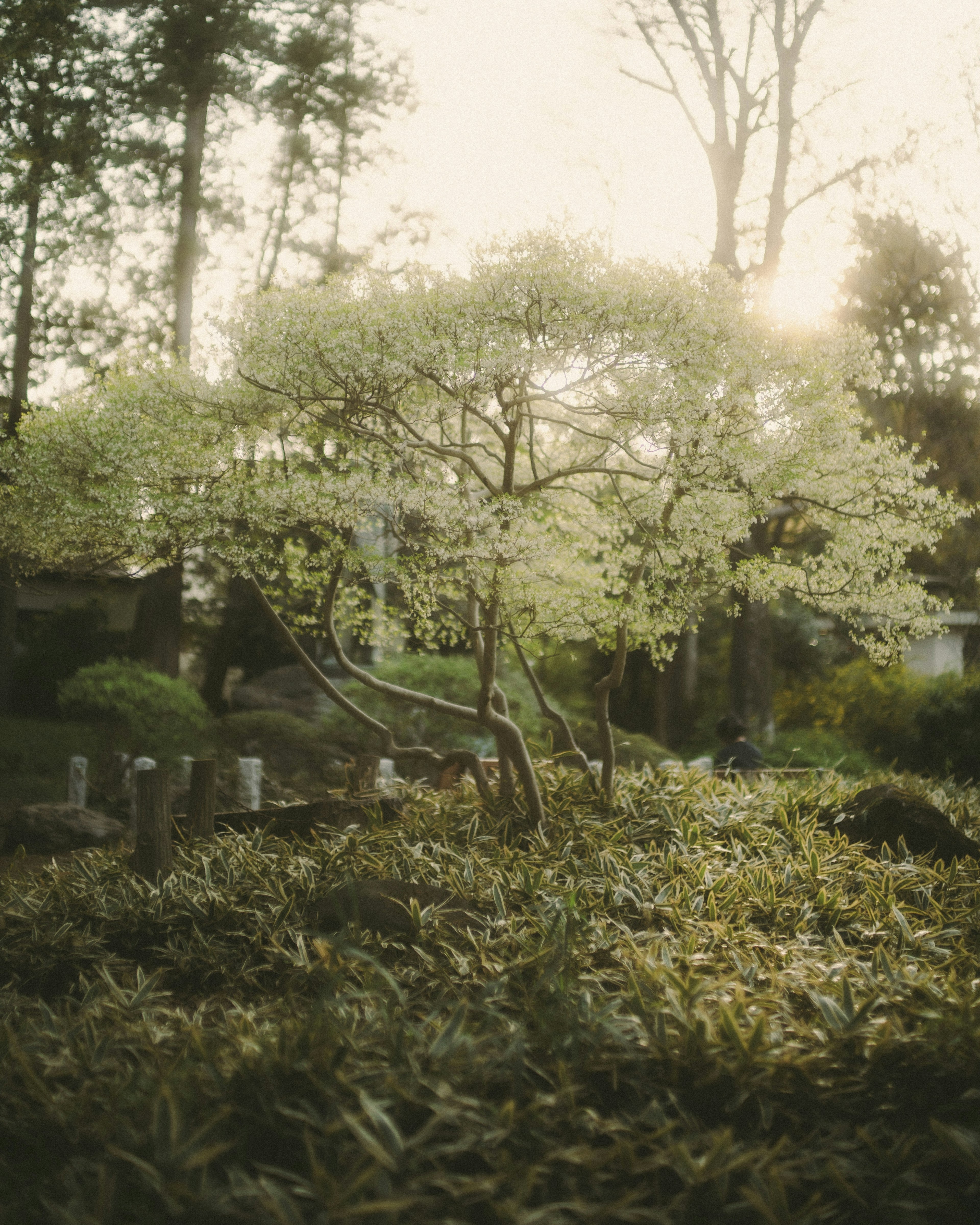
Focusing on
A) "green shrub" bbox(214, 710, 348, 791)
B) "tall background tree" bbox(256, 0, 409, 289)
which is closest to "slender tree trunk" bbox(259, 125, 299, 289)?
"tall background tree" bbox(256, 0, 409, 289)

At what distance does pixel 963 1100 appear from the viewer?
3.26 metres

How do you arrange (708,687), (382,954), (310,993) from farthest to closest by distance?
(708,687)
(382,954)
(310,993)

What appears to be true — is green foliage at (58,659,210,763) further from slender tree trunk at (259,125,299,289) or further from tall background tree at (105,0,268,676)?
slender tree trunk at (259,125,299,289)

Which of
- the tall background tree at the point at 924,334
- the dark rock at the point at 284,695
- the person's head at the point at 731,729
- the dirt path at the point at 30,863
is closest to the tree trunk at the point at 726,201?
the tall background tree at the point at 924,334

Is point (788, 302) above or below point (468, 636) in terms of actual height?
above

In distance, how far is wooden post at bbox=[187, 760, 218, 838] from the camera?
6.49 m

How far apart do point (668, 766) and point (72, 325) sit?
1193 cm

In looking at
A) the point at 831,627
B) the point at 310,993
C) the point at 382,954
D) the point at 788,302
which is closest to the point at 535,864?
the point at 382,954

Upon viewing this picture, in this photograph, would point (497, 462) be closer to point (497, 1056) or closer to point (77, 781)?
point (497, 1056)

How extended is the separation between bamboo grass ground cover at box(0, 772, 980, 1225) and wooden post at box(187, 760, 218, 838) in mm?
835

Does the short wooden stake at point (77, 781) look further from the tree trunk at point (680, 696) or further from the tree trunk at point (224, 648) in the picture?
the tree trunk at point (680, 696)

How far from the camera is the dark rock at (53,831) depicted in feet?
28.4

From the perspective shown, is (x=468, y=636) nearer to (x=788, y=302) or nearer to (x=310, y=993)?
(x=310, y=993)

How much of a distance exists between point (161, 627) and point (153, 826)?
8849 millimetres
